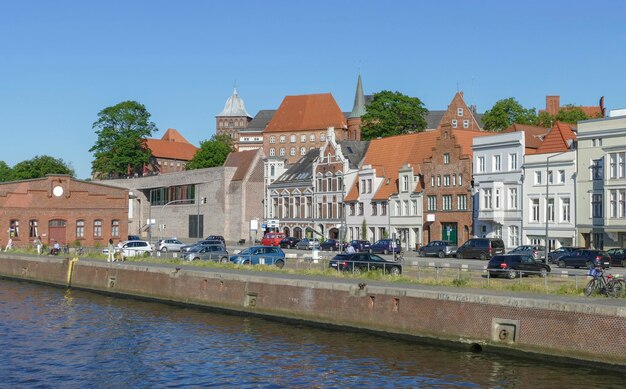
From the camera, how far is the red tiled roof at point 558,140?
243ft

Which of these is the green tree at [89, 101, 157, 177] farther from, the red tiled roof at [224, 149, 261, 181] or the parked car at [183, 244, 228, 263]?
the parked car at [183, 244, 228, 263]

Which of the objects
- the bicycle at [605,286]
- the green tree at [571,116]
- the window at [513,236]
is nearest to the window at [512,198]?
the window at [513,236]

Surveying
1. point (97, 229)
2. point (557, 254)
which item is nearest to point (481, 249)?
point (557, 254)

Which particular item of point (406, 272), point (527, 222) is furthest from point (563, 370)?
point (527, 222)

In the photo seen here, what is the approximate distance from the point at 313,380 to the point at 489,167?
178 ft

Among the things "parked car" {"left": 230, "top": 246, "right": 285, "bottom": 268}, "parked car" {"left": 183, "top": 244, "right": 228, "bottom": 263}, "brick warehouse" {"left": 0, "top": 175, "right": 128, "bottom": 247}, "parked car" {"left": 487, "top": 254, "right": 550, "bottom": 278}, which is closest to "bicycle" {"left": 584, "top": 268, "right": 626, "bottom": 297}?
"parked car" {"left": 487, "top": 254, "right": 550, "bottom": 278}

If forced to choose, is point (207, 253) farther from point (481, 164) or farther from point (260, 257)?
point (481, 164)

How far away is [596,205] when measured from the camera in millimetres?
69438

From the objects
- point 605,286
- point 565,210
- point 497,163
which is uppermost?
point 497,163

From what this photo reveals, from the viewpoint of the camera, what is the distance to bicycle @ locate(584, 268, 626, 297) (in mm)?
33188

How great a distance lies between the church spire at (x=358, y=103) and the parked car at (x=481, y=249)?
10104 centimetres

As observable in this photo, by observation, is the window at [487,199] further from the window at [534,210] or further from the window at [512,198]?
the window at [534,210]

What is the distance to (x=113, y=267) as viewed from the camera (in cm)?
5794

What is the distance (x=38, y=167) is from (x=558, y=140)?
120451 millimetres
